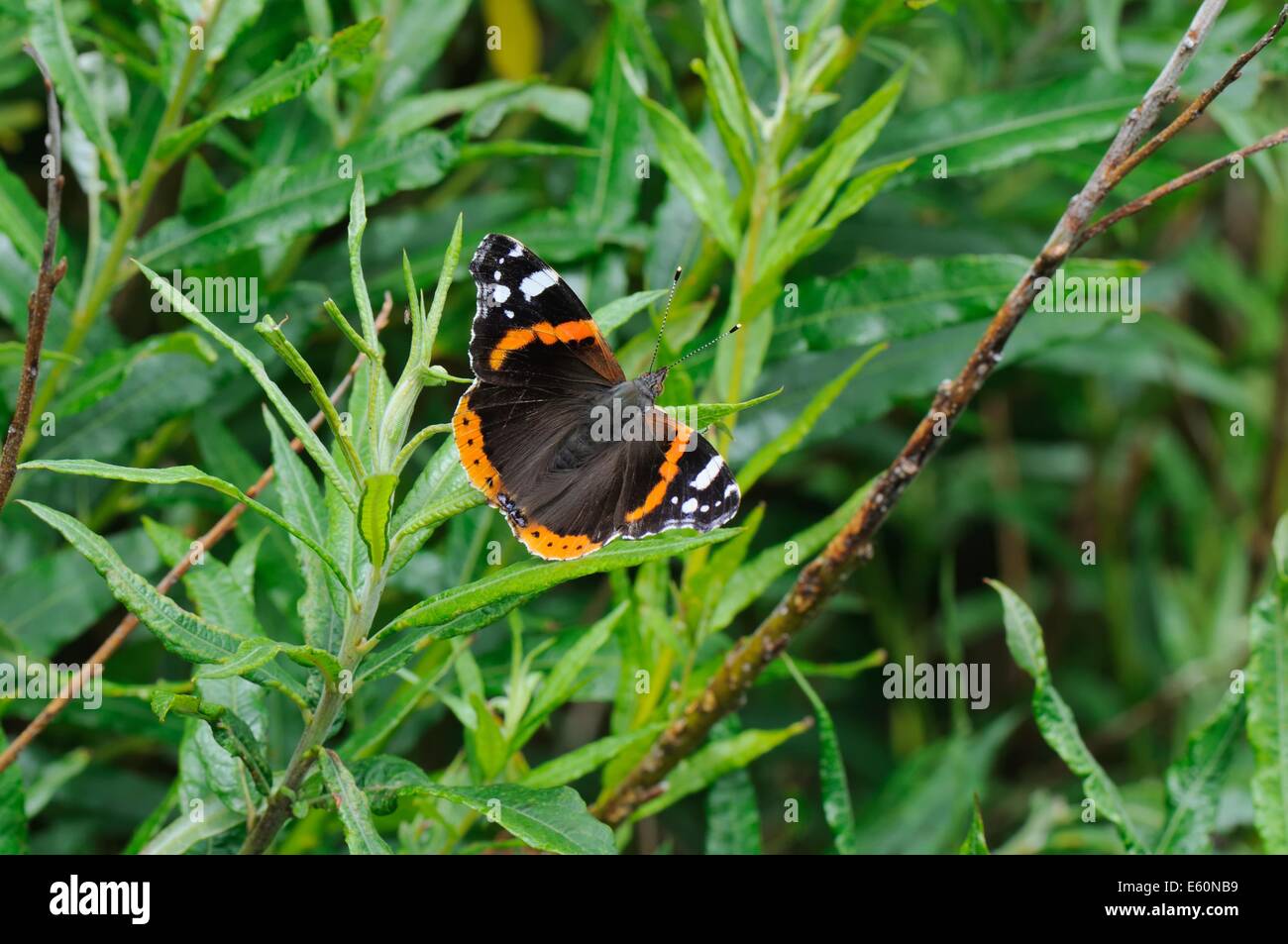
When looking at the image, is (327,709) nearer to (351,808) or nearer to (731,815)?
(351,808)

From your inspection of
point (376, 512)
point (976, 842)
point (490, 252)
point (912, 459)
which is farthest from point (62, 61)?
point (976, 842)

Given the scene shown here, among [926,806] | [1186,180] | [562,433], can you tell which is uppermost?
[1186,180]

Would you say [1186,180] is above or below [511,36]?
below

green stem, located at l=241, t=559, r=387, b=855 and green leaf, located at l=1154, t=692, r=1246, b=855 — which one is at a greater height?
green stem, located at l=241, t=559, r=387, b=855

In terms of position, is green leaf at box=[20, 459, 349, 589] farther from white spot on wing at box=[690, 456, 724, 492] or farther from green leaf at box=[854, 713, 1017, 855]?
green leaf at box=[854, 713, 1017, 855]

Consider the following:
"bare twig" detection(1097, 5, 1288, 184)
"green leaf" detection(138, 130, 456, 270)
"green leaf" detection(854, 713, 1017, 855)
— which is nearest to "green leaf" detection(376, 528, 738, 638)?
"bare twig" detection(1097, 5, 1288, 184)

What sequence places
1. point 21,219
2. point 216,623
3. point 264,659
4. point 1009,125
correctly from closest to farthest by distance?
1. point 264,659
2. point 216,623
3. point 21,219
4. point 1009,125

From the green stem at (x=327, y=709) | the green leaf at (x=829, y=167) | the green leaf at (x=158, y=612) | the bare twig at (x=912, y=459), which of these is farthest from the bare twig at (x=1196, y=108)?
the green leaf at (x=158, y=612)
